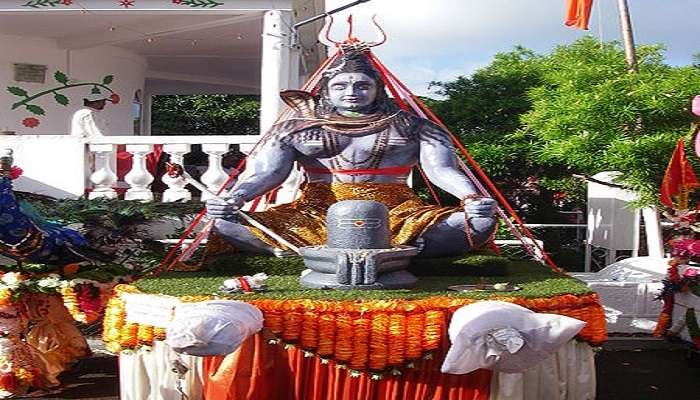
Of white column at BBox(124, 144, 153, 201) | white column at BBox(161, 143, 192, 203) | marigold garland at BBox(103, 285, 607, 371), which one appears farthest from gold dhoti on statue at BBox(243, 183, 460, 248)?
white column at BBox(124, 144, 153, 201)

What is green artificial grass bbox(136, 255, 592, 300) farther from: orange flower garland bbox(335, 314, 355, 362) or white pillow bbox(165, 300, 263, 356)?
white pillow bbox(165, 300, 263, 356)

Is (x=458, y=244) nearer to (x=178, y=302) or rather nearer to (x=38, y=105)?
(x=178, y=302)

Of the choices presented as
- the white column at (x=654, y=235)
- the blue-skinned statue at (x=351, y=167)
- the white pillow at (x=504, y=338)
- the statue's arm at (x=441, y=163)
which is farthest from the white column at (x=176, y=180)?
the white column at (x=654, y=235)

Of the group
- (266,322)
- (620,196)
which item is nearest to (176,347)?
(266,322)

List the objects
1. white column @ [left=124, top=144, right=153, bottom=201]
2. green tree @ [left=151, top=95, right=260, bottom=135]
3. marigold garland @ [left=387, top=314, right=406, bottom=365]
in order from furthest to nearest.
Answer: green tree @ [left=151, top=95, right=260, bottom=135]
white column @ [left=124, top=144, right=153, bottom=201]
marigold garland @ [left=387, top=314, right=406, bottom=365]

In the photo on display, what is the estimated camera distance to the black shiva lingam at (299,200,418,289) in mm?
3525

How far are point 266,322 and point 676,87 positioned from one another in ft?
13.3

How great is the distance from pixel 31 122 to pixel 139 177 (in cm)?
375

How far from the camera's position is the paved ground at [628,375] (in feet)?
14.4

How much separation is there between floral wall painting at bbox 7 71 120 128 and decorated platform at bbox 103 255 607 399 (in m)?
6.10

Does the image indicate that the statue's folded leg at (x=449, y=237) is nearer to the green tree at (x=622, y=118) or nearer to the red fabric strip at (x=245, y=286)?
the red fabric strip at (x=245, y=286)

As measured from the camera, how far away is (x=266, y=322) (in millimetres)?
3195

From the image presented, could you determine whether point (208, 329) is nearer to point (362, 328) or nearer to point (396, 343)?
point (362, 328)

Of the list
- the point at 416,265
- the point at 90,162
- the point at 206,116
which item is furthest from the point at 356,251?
the point at 206,116
